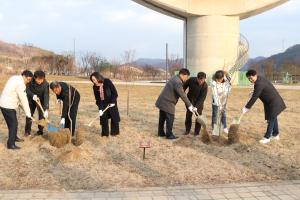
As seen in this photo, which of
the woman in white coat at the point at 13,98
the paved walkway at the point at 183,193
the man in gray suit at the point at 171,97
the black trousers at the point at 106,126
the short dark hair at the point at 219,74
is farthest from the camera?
the black trousers at the point at 106,126

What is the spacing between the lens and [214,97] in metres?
7.40

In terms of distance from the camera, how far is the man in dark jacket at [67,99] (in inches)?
256

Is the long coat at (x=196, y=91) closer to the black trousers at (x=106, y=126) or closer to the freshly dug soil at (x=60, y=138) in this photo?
the black trousers at (x=106, y=126)

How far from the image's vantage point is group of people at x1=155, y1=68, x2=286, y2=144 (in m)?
6.61

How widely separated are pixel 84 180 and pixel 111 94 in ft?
8.16

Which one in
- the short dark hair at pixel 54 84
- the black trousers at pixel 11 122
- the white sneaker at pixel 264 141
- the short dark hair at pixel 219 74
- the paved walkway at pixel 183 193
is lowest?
the paved walkway at pixel 183 193

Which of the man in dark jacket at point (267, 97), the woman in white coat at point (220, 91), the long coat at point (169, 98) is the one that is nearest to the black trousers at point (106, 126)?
the long coat at point (169, 98)

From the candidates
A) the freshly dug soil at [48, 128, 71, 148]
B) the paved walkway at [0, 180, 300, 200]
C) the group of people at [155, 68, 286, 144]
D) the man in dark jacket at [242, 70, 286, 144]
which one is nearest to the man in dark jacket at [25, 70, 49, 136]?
the freshly dug soil at [48, 128, 71, 148]

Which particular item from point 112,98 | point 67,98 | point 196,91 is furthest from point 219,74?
point 67,98

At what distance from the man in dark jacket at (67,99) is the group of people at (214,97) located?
1570mm

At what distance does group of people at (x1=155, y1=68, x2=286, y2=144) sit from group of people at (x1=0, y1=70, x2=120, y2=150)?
0.98m

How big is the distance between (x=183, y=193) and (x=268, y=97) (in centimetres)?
308

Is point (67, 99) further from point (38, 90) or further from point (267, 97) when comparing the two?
point (267, 97)

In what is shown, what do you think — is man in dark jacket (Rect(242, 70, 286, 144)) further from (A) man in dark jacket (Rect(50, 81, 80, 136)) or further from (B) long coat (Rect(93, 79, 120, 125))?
(A) man in dark jacket (Rect(50, 81, 80, 136))
